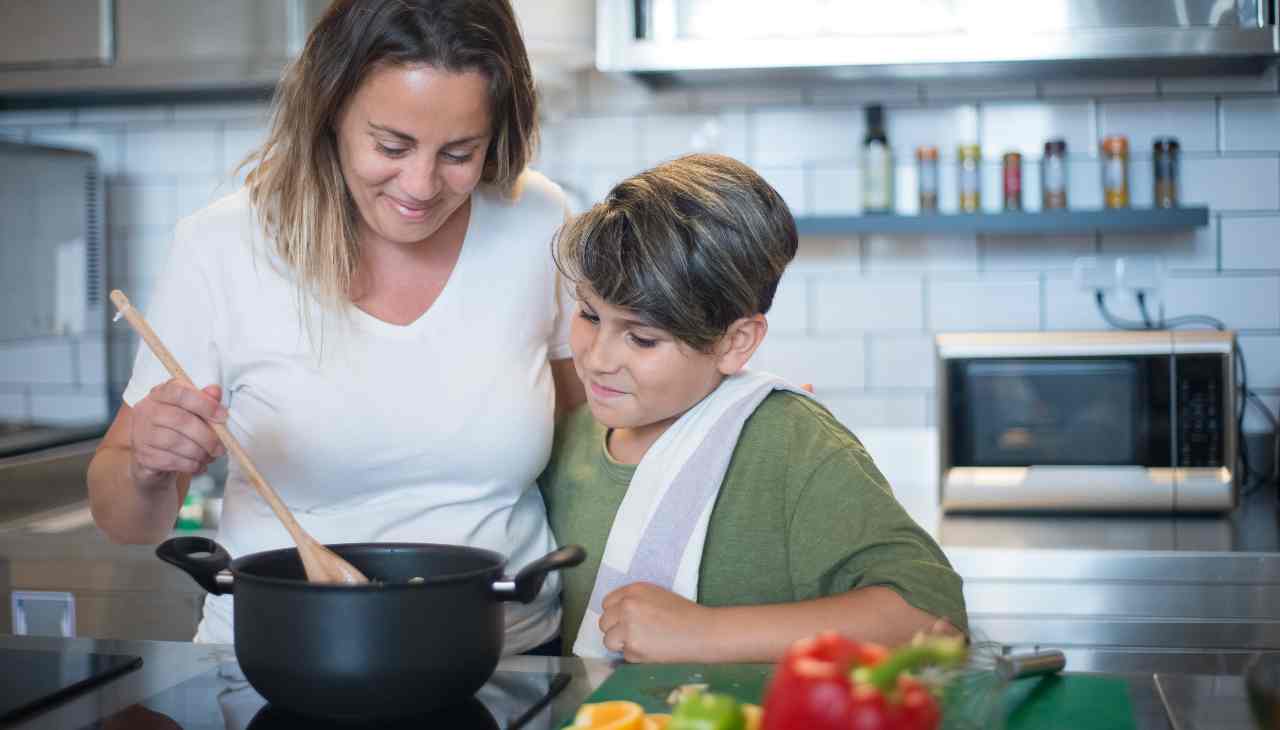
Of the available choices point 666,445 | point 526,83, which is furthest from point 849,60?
point 666,445

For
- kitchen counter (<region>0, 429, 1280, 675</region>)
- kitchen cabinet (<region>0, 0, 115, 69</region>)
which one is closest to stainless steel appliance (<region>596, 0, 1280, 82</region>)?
kitchen counter (<region>0, 429, 1280, 675</region>)

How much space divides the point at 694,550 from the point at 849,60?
129cm

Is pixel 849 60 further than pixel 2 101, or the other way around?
pixel 2 101

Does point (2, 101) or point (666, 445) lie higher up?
point (2, 101)

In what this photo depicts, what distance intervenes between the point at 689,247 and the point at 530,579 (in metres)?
0.43

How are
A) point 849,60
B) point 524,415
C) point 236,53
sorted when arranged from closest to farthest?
point 524,415, point 849,60, point 236,53

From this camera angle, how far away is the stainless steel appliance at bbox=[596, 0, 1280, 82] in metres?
2.18

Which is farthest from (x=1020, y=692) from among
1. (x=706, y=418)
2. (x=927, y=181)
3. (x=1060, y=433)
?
(x=927, y=181)

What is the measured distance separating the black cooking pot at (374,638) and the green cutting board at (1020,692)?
89 millimetres

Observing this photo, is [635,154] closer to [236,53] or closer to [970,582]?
[236,53]

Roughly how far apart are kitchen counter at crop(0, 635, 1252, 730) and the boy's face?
0.28m

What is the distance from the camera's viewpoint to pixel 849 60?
2.23 metres

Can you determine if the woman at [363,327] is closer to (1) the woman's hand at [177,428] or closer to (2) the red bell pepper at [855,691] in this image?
(1) the woman's hand at [177,428]

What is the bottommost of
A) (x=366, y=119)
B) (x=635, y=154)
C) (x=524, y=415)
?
(x=524, y=415)
